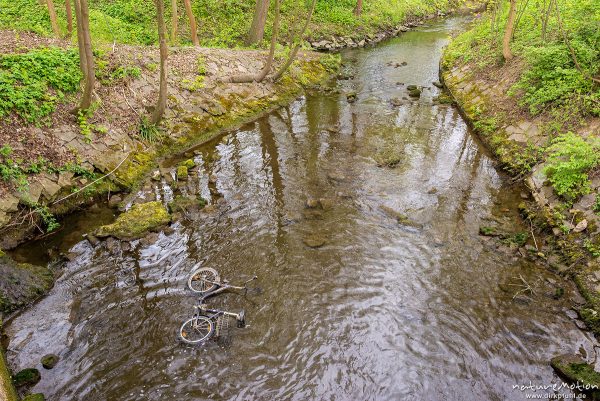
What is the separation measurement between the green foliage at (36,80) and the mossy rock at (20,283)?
4.94 metres

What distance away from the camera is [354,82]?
22297mm

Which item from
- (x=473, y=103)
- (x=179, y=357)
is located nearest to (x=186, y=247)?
(x=179, y=357)

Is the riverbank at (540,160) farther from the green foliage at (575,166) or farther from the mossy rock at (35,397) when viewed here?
the mossy rock at (35,397)

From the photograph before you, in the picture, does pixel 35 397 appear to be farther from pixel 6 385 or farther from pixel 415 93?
pixel 415 93

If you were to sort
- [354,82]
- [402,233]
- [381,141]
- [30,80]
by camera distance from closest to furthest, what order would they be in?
[402,233] → [30,80] → [381,141] → [354,82]

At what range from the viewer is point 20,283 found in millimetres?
8250

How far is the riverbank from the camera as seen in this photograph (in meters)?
8.65

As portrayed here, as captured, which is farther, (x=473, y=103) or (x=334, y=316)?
(x=473, y=103)

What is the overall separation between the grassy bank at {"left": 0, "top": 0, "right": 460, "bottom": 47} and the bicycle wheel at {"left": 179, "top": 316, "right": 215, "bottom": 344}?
14.3 metres

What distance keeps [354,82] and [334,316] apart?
17672mm

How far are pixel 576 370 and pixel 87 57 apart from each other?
14.7m

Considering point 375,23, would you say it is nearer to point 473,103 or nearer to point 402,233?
point 473,103

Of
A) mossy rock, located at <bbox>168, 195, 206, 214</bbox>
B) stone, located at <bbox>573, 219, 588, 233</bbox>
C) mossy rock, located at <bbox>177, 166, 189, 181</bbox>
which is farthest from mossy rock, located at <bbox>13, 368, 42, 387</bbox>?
stone, located at <bbox>573, 219, 588, 233</bbox>

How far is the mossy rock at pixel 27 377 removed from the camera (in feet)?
21.4
